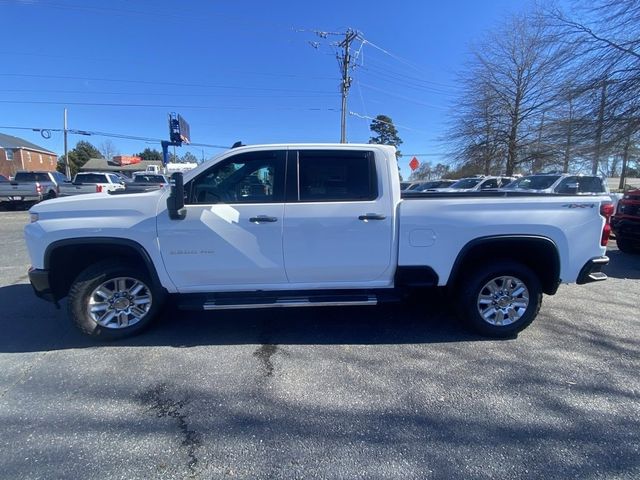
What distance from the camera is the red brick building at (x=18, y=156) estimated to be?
5397cm

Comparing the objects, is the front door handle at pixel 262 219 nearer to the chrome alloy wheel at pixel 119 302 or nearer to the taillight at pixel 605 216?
the chrome alloy wheel at pixel 119 302

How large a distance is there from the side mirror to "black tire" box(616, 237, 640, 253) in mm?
9013

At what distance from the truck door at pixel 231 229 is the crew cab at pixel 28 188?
1681 centimetres

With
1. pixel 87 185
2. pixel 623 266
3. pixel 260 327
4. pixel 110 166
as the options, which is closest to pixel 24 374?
pixel 260 327

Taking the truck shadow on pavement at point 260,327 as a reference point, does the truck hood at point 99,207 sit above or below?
above

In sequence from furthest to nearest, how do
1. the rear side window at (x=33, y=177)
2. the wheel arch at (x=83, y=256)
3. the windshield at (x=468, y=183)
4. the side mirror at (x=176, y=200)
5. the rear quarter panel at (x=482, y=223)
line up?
the windshield at (x=468, y=183)
the rear side window at (x=33, y=177)
the rear quarter panel at (x=482, y=223)
the wheel arch at (x=83, y=256)
the side mirror at (x=176, y=200)

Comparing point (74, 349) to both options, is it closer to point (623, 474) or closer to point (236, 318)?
point (236, 318)

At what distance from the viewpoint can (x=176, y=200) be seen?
3359mm

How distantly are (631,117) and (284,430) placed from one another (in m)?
14.4

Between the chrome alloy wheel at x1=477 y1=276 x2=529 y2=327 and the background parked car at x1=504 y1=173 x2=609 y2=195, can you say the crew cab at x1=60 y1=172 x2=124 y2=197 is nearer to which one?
the chrome alloy wheel at x1=477 y1=276 x2=529 y2=327

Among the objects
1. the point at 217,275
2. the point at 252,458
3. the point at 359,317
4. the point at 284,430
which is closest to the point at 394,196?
the point at 359,317

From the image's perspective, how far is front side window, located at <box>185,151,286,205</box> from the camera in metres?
3.56

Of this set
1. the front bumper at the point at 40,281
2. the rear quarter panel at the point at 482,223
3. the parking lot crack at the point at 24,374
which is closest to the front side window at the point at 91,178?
the front bumper at the point at 40,281

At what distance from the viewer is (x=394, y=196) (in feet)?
11.8
